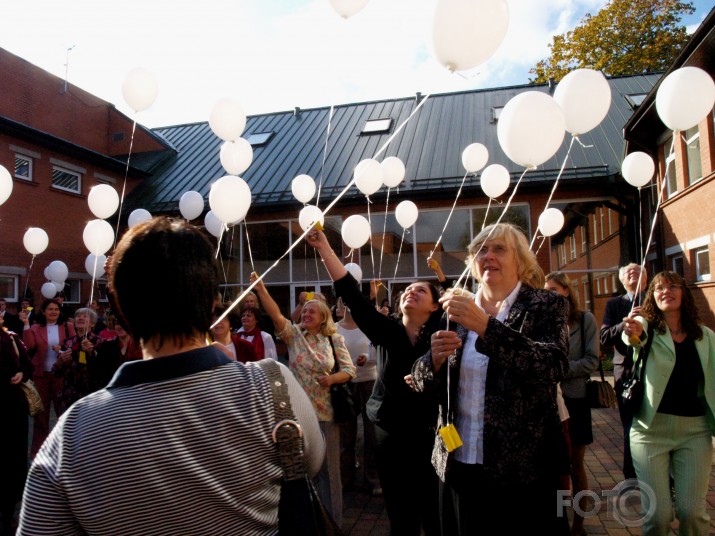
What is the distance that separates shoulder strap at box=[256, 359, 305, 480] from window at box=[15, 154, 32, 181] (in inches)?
643

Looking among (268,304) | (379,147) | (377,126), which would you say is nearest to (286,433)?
A: (268,304)

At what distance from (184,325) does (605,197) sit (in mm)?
14233

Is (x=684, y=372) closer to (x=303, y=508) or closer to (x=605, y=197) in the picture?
(x=303, y=508)

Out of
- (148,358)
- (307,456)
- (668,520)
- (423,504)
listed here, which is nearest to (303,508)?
(307,456)

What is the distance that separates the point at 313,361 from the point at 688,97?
398 cm

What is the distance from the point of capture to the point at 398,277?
14766mm

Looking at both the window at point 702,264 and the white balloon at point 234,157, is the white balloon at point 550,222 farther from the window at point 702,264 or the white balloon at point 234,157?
the white balloon at point 234,157

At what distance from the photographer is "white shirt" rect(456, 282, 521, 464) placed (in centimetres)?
215

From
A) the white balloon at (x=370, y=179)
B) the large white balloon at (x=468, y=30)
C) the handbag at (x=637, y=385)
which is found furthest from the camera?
the white balloon at (x=370, y=179)

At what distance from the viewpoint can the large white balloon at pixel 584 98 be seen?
151 inches

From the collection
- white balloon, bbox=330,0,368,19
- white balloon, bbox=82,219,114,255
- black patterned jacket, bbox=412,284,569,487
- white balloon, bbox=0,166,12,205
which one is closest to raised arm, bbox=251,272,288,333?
black patterned jacket, bbox=412,284,569,487

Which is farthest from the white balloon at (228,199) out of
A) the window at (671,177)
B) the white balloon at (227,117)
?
the window at (671,177)

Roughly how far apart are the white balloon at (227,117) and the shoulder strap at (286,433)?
15.7 feet

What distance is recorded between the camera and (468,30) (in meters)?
2.87
